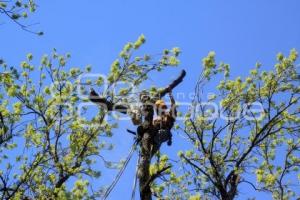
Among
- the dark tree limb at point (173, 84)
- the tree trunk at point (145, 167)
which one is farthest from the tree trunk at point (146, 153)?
the dark tree limb at point (173, 84)

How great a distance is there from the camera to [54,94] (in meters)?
15.6

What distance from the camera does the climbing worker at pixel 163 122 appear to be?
900cm

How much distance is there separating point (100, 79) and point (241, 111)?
14.2ft

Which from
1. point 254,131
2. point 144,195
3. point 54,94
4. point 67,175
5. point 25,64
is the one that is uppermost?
point 25,64

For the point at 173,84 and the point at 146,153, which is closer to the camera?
the point at 146,153

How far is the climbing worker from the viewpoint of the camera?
9000mm

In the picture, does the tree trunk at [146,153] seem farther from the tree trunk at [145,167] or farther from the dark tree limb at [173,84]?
the dark tree limb at [173,84]

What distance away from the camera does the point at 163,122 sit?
9.20 meters

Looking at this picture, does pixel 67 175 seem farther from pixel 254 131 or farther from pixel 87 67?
pixel 254 131

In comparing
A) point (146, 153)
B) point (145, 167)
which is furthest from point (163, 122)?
point (145, 167)

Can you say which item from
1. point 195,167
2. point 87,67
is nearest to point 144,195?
point 195,167

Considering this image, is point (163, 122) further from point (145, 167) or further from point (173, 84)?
point (145, 167)

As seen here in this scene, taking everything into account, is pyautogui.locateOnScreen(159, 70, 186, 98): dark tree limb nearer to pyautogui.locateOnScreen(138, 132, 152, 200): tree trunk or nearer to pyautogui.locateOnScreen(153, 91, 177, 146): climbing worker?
pyautogui.locateOnScreen(153, 91, 177, 146): climbing worker

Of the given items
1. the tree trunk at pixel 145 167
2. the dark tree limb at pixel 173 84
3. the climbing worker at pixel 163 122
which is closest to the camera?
the tree trunk at pixel 145 167
